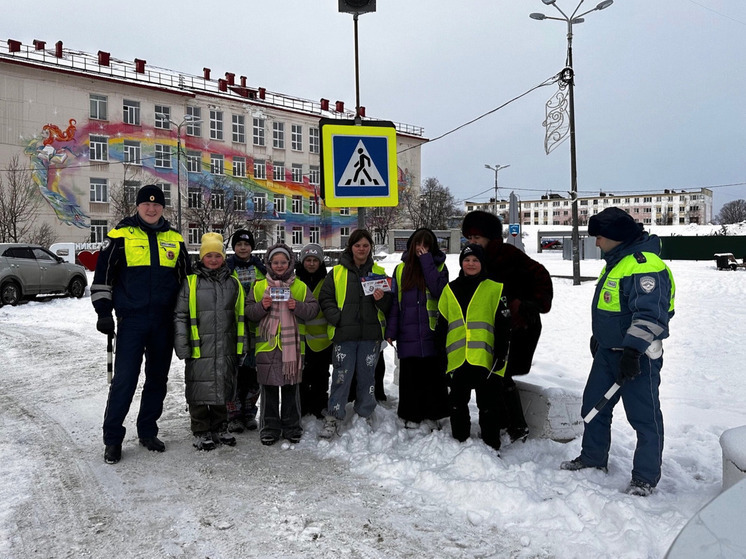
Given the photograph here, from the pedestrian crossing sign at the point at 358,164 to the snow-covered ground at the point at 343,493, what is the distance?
84.0 inches

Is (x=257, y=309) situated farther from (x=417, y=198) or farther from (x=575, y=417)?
(x=417, y=198)

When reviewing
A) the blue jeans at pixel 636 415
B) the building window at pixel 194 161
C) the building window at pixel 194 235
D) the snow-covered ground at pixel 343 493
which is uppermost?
the building window at pixel 194 161

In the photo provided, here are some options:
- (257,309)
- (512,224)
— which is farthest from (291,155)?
(257,309)

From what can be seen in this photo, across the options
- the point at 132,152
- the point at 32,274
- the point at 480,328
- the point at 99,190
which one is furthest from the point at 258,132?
the point at 480,328

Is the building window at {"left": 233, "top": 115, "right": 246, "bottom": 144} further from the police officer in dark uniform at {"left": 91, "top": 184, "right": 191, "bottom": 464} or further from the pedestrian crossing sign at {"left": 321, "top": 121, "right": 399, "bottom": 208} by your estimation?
the police officer in dark uniform at {"left": 91, "top": 184, "right": 191, "bottom": 464}

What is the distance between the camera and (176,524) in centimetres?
341

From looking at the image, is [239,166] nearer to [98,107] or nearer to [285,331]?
[98,107]

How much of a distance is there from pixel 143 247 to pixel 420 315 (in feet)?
7.69

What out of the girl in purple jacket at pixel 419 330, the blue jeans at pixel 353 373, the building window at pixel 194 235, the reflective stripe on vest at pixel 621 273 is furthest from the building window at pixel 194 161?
the reflective stripe on vest at pixel 621 273

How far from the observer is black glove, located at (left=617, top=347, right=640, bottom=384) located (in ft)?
11.6

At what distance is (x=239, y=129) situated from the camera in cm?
5091

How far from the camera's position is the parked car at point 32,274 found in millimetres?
15172

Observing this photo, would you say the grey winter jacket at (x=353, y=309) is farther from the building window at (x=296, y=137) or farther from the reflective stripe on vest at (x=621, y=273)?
the building window at (x=296, y=137)

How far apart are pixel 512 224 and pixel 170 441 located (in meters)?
10.9
